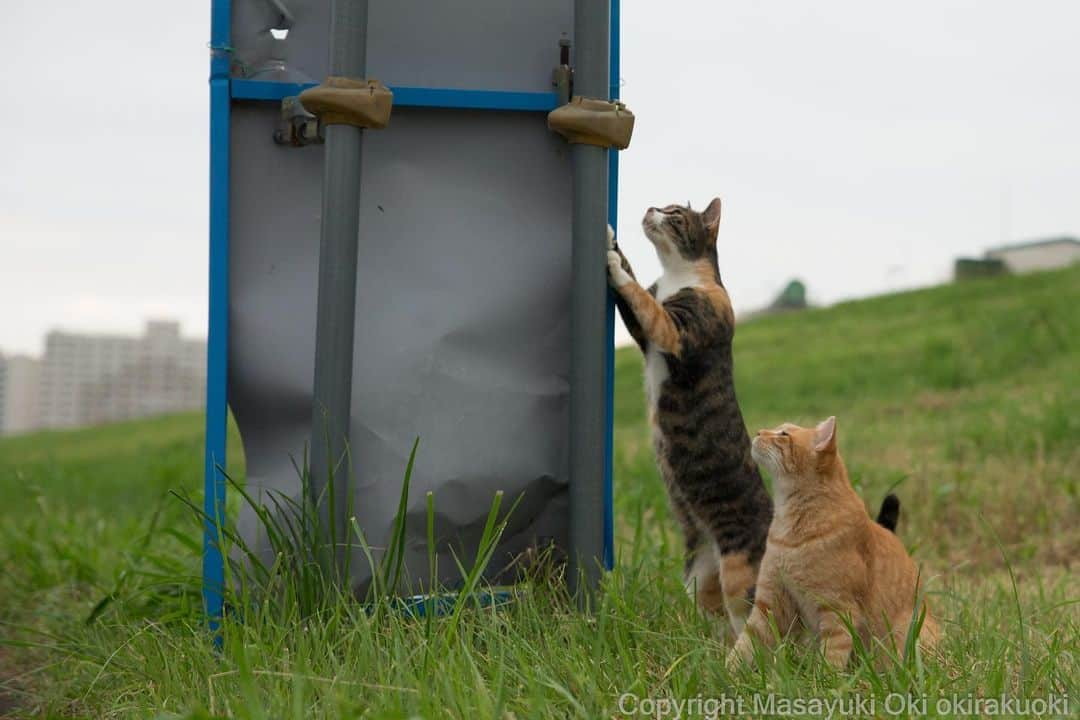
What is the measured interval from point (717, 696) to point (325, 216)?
1298 mm

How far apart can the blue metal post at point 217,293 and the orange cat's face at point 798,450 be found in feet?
4.07

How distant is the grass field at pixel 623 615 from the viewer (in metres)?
1.99

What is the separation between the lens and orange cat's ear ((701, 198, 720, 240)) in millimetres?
3000

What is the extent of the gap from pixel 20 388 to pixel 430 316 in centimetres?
3883

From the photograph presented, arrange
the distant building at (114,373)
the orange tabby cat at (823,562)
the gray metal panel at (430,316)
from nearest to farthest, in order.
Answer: the orange tabby cat at (823,562), the gray metal panel at (430,316), the distant building at (114,373)

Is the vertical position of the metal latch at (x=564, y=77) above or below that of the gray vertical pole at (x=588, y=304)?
above

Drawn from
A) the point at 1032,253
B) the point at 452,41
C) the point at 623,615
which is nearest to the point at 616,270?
the point at 452,41

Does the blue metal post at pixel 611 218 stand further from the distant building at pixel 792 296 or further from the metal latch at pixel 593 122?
the distant building at pixel 792 296

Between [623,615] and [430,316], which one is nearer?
[623,615]

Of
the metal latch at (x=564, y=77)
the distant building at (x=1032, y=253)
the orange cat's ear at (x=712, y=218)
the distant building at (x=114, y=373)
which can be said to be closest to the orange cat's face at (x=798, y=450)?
the orange cat's ear at (x=712, y=218)

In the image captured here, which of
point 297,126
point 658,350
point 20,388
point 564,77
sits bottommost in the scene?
point 20,388

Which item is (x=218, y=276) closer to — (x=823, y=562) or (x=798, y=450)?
(x=798, y=450)

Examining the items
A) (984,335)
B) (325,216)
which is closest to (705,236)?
(325,216)

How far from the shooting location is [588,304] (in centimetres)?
258
